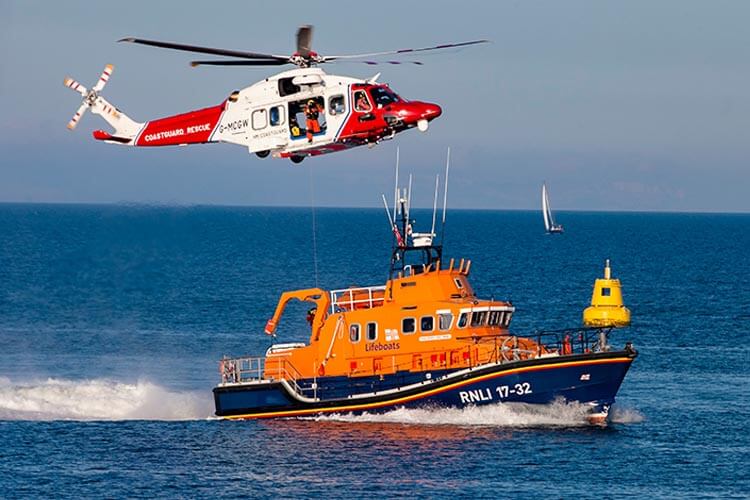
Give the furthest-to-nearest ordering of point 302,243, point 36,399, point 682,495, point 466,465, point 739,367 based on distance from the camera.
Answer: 1. point 302,243
2. point 739,367
3. point 36,399
4. point 466,465
5. point 682,495

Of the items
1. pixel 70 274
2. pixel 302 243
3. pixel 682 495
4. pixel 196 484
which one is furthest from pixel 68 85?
pixel 302 243

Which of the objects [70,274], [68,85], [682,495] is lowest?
[682,495]

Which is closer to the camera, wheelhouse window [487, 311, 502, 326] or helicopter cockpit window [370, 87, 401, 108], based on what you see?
helicopter cockpit window [370, 87, 401, 108]

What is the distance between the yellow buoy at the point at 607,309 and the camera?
43.3 meters

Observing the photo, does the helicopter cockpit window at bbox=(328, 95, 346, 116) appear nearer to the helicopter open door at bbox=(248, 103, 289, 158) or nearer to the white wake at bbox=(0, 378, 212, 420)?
the helicopter open door at bbox=(248, 103, 289, 158)

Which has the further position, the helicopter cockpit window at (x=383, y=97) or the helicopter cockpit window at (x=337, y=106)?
the helicopter cockpit window at (x=337, y=106)

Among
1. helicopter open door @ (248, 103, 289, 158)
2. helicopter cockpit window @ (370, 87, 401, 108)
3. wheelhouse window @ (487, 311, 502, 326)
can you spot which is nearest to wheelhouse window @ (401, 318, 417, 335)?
wheelhouse window @ (487, 311, 502, 326)

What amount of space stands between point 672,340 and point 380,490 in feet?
106

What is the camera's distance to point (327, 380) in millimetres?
44219

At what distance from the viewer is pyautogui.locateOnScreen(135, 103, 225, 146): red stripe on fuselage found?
40.0 metres

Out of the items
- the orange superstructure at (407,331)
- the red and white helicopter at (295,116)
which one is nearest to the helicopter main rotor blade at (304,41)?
the red and white helicopter at (295,116)

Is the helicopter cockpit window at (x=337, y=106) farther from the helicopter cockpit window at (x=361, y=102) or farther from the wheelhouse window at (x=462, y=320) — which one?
the wheelhouse window at (x=462, y=320)

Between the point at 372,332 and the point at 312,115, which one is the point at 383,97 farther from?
the point at 372,332

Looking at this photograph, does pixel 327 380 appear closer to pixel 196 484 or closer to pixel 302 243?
pixel 196 484
